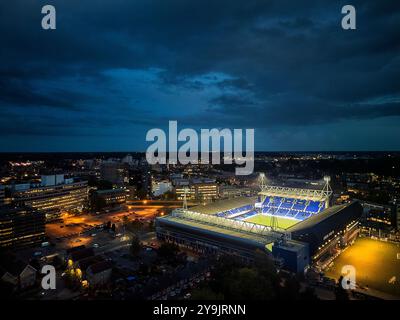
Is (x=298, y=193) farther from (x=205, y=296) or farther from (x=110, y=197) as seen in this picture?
(x=110, y=197)

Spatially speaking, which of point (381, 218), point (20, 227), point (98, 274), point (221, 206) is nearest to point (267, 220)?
point (221, 206)

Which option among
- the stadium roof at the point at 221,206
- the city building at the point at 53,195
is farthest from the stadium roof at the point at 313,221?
the city building at the point at 53,195

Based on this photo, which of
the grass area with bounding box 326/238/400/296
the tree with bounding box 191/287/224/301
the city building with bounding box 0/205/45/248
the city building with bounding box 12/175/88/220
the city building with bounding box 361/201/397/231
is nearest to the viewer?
the tree with bounding box 191/287/224/301

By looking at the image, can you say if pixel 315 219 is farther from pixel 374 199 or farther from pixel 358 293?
pixel 374 199

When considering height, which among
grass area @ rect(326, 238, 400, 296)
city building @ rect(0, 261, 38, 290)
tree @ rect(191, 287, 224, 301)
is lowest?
grass area @ rect(326, 238, 400, 296)

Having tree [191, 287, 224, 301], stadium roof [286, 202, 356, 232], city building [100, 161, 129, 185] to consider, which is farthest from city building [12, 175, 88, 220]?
stadium roof [286, 202, 356, 232]

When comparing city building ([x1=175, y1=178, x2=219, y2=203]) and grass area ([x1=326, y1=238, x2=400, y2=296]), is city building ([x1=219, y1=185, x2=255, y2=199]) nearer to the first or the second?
city building ([x1=175, y1=178, x2=219, y2=203])
